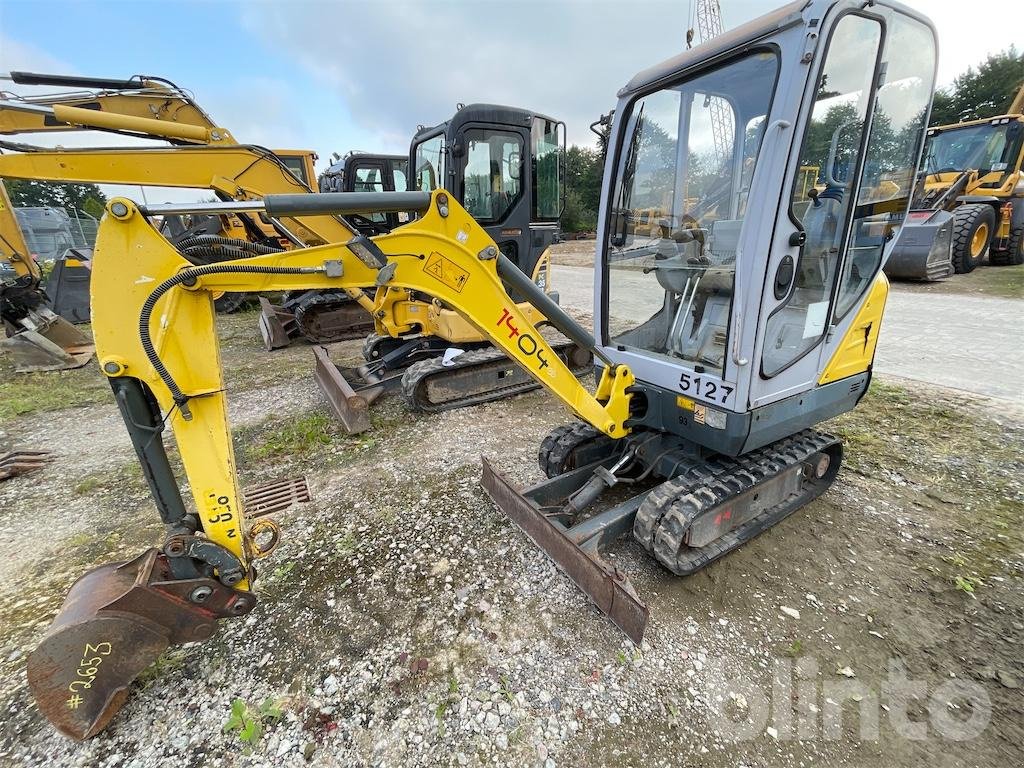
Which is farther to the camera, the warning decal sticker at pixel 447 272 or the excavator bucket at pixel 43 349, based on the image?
the excavator bucket at pixel 43 349

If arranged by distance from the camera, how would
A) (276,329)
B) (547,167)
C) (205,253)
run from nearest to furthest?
1. (205,253)
2. (547,167)
3. (276,329)

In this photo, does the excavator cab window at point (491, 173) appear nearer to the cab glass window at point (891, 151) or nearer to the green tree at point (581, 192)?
the cab glass window at point (891, 151)

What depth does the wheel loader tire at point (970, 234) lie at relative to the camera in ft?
36.7

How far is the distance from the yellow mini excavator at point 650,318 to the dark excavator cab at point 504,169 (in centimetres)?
288

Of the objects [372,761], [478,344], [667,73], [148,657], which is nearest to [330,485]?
[148,657]

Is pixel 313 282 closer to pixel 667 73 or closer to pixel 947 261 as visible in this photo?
pixel 667 73

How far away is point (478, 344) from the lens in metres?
6.00

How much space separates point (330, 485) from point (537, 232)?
3.96 metres

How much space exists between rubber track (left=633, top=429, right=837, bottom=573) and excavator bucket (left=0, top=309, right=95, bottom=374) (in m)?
8.71

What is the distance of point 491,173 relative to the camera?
561 centimetres

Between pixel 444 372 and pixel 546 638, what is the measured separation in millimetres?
3308

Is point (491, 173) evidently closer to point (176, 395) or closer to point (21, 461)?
point (176, 395)

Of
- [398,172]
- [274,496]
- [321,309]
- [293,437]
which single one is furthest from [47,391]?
[398,172]

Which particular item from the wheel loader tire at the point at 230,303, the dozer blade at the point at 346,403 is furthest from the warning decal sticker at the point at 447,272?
the wheel loader tire at the point at 230,303
